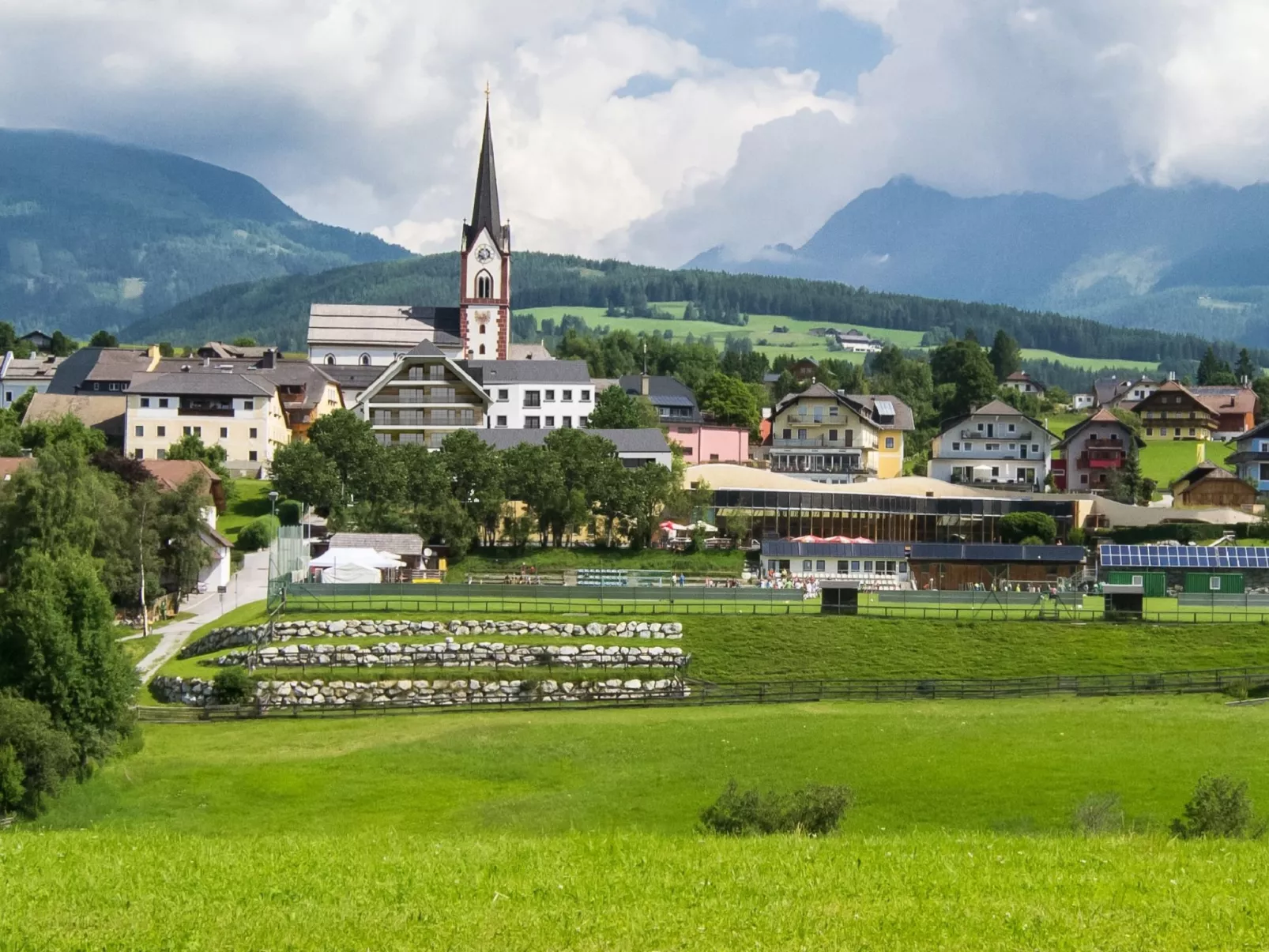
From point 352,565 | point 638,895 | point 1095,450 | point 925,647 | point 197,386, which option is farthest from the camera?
point 1095,450

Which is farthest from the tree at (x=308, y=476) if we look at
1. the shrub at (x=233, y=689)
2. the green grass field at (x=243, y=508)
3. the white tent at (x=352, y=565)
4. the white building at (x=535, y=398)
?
the white building at (x=535, y=398)

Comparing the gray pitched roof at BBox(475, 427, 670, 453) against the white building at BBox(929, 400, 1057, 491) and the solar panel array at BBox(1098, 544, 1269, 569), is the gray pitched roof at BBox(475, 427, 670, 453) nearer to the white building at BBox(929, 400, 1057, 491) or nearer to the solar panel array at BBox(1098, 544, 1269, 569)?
the white building at BBox(929, 400, 1057, 491)

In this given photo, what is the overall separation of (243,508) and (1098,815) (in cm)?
6013

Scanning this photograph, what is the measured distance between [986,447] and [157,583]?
59409 millimetres

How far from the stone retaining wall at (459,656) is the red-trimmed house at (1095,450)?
60.9 metres

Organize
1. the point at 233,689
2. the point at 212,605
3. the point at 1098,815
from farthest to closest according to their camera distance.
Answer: the point at 212,605 → the point at 233,689 → the point at 1098,815

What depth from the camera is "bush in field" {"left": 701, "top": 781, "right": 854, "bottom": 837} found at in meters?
25.9

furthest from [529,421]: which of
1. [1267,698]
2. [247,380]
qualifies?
[1267,698]

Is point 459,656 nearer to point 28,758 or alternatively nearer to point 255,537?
point 28,758

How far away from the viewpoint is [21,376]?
449 feet

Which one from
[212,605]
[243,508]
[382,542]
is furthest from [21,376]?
[382,542]

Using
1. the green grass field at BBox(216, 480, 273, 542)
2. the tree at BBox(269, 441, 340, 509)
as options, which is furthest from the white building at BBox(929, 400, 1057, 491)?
the tree at BBox(269, 441, 340, 509)

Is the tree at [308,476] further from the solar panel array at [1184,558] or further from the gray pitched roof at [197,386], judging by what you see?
the solar panel array at [1184,558]

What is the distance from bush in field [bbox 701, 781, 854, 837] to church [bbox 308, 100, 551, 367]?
114310mm
